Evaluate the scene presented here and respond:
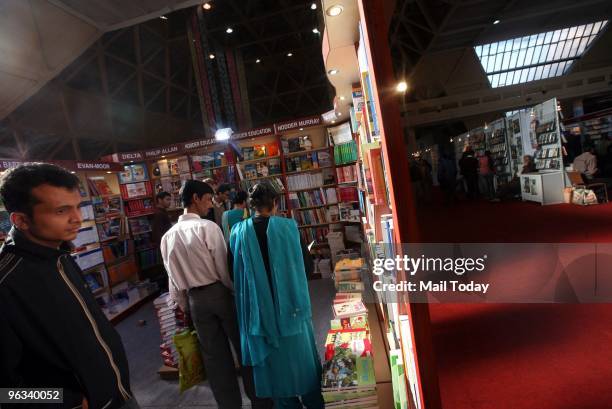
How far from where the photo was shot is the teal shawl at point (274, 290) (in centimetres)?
204

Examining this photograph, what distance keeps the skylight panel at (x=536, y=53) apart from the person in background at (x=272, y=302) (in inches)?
761

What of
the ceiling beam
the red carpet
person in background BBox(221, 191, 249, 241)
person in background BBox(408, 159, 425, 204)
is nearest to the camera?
the red carpet

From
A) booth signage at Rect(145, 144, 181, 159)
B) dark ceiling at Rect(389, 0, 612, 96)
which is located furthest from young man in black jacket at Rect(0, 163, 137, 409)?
dark ceiling at Rect(389, 0, 612, 96)

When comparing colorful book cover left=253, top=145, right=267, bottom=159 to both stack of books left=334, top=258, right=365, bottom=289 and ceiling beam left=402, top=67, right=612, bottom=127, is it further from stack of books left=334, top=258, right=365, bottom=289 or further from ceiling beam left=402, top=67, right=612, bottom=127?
ceiling beam left=402, top=67, right=612, bottom=127

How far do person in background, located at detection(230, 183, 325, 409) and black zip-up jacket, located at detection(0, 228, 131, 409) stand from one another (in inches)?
34.1

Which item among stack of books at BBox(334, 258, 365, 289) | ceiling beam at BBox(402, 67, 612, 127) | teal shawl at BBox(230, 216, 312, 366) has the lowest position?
stack of books at BBox(334, 258, 365, 289)

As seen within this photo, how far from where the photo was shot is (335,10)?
1.79 metres

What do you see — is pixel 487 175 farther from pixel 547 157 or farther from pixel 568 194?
pixel 568 194

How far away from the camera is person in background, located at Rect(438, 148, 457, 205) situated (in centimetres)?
986

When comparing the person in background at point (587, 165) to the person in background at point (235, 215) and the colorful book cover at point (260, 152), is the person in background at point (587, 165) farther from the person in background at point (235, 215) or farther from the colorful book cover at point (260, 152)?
the person in background at point (235, 215)

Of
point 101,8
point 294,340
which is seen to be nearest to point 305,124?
point 101,8

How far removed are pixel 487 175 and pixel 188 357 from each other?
34.1 feet

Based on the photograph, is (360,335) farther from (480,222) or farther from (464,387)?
(480,222)

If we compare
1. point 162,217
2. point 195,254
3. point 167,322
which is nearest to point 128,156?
point 162,217
